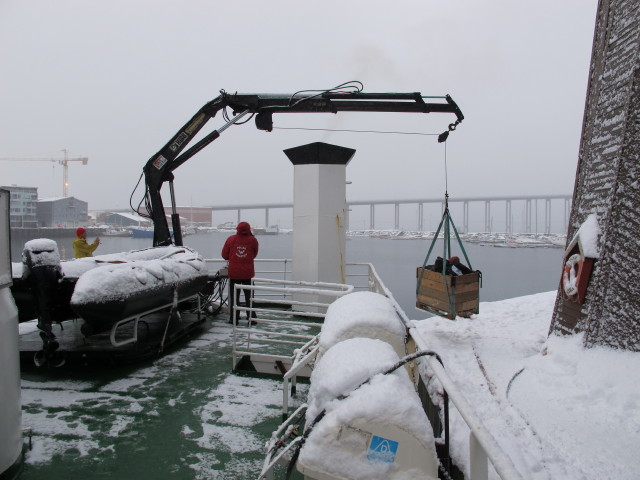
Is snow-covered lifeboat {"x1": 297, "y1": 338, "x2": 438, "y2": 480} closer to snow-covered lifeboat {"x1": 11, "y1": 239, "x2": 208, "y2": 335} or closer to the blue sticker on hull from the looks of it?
the blue sticker on hull

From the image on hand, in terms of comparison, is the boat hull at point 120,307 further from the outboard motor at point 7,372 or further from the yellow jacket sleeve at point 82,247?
the yellow jacket sleeve at point 82,247

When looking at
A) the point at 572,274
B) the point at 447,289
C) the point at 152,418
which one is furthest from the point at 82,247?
the point at 572,274

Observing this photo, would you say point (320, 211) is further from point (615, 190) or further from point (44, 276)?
point (44, 276)

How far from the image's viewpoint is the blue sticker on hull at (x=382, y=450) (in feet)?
5.51

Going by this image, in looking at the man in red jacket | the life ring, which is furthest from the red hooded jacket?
the life ring

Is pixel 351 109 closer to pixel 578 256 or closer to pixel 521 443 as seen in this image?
pixel 578 256

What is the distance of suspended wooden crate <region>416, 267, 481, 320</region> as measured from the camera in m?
6.17

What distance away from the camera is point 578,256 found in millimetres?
5652

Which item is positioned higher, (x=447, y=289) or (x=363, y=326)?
(x=363, y=326)

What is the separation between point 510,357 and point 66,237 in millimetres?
22845

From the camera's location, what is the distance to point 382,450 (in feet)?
5.53

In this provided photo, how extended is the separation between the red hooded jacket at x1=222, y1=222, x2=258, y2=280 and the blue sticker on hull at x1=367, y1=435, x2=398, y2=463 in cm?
519

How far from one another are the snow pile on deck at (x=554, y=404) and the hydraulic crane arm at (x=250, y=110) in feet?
12.4

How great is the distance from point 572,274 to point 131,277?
545 cm
